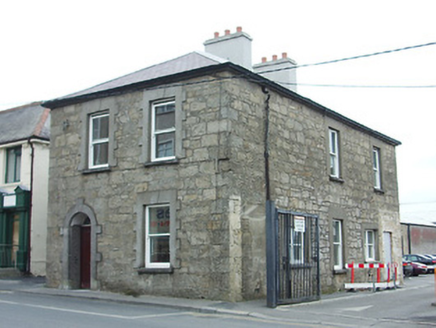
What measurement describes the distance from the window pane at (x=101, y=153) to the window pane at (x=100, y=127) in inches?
10.9

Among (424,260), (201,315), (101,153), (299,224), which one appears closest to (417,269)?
(424,260)

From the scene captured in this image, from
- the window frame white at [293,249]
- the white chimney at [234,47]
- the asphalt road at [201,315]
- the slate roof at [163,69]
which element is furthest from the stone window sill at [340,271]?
the slate roof at [163,69]

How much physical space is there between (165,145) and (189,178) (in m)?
1.49

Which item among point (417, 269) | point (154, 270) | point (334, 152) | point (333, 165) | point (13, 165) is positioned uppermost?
point (13, 165)

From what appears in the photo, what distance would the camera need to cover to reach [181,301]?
570 inches

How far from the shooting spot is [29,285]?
19.1 metres

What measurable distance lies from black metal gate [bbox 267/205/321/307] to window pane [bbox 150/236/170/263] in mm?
3171

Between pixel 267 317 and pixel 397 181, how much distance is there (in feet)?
48.3

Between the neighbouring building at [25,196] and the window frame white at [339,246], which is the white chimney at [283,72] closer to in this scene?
the window frame white at [339,246]

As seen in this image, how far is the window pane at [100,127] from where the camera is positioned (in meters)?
17.8

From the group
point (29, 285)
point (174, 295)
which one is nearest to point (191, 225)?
point (174, 295)

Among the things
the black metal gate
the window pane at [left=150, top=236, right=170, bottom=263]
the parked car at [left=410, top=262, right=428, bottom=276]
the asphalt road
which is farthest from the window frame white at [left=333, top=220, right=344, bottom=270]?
the parked car at [left=410, top=262, right=428, bottom=276]

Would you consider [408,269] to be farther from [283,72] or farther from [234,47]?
[234,47]

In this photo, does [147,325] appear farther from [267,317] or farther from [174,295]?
[174,295]
